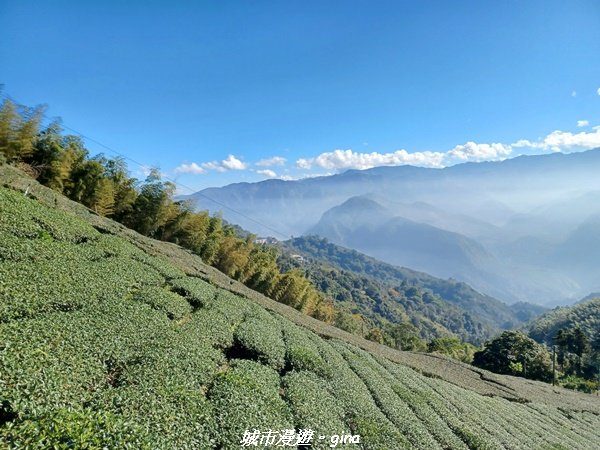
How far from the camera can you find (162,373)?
42.1 ft

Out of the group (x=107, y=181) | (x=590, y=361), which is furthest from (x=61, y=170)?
(x=590, y=361)

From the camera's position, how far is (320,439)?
43.4ft

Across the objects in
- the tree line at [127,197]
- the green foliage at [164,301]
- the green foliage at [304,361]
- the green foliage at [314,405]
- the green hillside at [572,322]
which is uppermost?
the green hillside at [572,322]

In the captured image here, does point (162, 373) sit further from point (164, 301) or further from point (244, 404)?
point (164, 301)

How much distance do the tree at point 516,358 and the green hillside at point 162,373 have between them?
48.1 meters

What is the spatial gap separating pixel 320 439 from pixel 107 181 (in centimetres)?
4657

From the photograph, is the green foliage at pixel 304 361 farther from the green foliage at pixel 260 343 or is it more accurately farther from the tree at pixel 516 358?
the tree at pixel 516 358

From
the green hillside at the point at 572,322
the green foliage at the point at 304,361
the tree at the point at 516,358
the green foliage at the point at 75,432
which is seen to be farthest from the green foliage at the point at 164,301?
the green hillside at the point at 572,322

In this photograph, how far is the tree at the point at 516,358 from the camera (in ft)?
240

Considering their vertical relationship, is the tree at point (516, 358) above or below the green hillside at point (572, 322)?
below

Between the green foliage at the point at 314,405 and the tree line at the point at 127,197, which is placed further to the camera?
the tree line at the point at 127,197

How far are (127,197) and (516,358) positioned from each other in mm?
81339

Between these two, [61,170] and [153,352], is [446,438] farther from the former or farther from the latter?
[61,170]

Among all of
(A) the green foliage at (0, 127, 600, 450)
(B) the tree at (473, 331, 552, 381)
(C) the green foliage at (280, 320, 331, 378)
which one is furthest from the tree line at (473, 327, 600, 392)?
(C) the green foliage at (280, 320, 331, 378)
